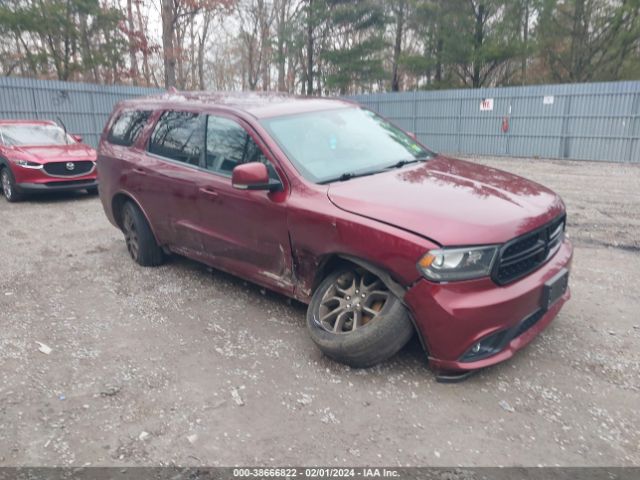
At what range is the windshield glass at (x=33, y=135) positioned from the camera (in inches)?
382

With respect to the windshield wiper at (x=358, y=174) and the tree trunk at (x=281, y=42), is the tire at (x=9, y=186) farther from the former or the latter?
the tree trunk at (x=281, y=42)

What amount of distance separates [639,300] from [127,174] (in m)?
5.04

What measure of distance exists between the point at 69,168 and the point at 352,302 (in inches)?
319

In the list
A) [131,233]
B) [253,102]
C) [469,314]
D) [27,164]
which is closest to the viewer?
[469,314]

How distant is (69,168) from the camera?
30.9ft

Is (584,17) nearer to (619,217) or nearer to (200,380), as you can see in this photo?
(619,217)

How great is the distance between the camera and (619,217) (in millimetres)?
7316

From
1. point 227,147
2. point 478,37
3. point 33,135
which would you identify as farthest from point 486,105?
point 227,147

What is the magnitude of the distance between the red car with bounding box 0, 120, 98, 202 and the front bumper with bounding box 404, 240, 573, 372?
27.6ft

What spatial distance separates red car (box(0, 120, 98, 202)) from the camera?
9.11 meters

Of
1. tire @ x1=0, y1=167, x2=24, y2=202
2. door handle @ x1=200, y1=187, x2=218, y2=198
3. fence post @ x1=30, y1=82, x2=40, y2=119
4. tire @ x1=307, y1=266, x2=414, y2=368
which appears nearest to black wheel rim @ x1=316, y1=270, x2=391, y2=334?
tire @ x1=307, y1=266, x2=414, y2=368

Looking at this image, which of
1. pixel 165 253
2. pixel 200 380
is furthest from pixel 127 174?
pixel 200 380

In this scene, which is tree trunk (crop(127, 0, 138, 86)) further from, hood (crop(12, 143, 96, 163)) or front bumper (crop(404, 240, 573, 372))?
front bumper (crop(404, 240, 573, 372))

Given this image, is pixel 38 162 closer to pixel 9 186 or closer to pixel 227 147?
pixel 9 186
